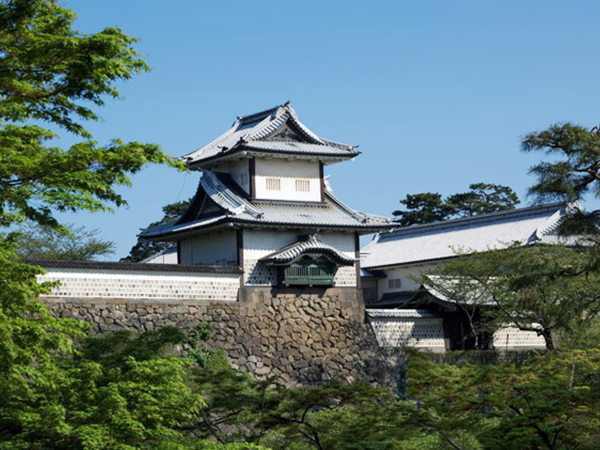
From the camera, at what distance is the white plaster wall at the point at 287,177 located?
26203 millimetres

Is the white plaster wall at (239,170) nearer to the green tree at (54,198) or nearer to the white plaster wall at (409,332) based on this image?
the white plaster wall at (409,332)

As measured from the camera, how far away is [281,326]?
81.4 ft

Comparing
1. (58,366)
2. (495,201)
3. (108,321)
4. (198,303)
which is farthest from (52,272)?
(495,201)

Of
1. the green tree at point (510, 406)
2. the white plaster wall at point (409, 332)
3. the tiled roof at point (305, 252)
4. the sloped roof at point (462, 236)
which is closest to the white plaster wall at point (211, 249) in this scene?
the tiled roof at point (305, 252)

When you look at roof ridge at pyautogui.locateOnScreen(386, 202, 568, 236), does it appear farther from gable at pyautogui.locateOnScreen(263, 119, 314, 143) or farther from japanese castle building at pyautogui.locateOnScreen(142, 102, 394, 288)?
gable at pyautogui.locateOnScreen(263, 119, 314, 143)

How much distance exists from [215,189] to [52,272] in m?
6.47

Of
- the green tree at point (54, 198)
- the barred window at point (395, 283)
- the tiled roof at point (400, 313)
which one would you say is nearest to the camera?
the green tree at point (54, 198)

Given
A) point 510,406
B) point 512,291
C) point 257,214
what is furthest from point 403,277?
point 510,406

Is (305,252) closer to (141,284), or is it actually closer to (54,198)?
(141,284)

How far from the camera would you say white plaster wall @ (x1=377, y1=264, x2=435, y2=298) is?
3322 cm

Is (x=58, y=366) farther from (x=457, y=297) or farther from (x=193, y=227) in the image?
(x=457, y=297)

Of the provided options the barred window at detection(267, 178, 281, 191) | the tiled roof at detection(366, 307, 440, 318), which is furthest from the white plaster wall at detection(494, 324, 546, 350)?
the barred window at detection(267, 178, 281, 191)

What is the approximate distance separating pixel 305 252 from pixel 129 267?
5073 mm

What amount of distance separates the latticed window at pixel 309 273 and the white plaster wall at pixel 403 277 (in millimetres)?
7339
